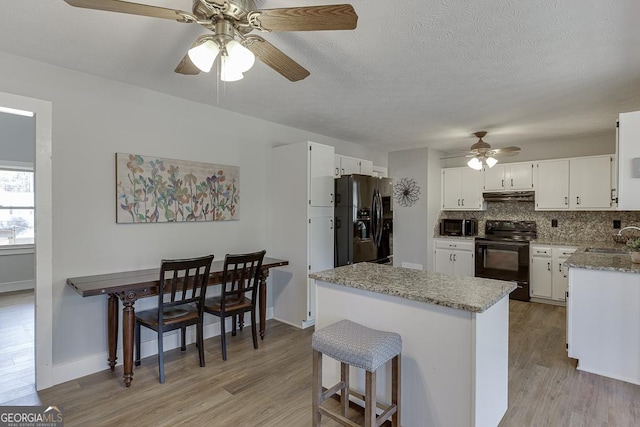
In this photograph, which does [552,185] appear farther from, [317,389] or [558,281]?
[317,389]

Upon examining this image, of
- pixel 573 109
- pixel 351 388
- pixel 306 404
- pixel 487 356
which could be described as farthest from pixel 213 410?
pixel 573 109

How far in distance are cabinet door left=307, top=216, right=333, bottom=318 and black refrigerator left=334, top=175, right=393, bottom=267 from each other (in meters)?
0.13

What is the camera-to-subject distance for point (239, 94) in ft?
10.3

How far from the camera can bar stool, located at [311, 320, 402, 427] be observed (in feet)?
5.53

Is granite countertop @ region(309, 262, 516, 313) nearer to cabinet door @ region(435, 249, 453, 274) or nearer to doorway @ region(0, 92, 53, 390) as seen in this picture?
doorway @ region(0, 92, 53, 390)

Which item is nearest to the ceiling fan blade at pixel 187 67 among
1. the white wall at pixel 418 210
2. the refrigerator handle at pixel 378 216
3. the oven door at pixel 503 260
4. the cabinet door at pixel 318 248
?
the cabinet door at pixel 318 248

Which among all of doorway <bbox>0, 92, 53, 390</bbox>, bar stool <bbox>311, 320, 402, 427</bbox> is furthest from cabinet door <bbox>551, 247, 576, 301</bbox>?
doorway <bbox>0, 92, 53, 390</bbox>

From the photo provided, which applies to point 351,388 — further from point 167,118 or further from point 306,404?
point 167,118

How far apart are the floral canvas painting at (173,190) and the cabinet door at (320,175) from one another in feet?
2.80

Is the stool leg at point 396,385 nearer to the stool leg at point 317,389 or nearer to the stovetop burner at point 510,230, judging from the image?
the stool leg at point 317,389

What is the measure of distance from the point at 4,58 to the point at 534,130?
216 inches

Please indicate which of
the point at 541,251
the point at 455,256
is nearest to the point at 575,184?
the point at 541,251

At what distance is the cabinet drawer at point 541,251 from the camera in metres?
4.66

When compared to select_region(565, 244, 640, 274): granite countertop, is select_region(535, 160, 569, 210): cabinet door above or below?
above
